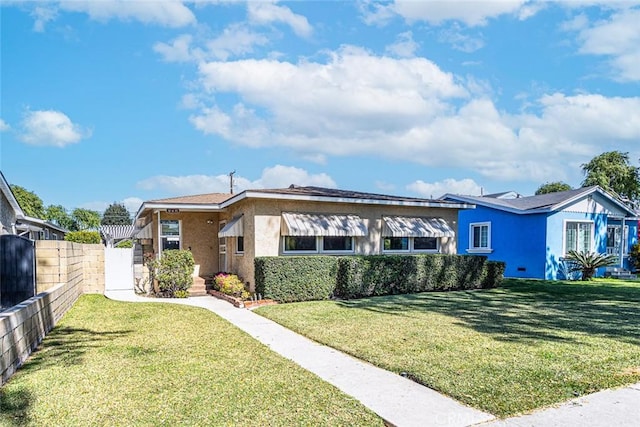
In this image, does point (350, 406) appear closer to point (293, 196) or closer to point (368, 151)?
point (293, 196)

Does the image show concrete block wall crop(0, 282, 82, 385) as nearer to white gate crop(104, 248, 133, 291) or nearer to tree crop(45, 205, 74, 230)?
white gate crop(104, 248, 133, 291)

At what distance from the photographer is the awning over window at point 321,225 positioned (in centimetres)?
1428

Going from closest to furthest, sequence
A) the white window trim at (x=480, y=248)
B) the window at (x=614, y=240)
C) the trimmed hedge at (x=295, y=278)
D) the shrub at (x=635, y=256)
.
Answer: the trimmed hedge at (x=295, y=278) → the shrub at (x=635, y=256) → the white window trim at (x=480, y=248) → the window at (x=614, y=240)

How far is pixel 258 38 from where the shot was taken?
49.6ft

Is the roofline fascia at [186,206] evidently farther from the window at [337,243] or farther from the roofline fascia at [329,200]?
the window at [337,243]

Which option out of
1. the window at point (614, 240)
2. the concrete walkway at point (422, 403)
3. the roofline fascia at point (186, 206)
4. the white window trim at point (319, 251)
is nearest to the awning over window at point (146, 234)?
the roofline fascia at point (186, 206)

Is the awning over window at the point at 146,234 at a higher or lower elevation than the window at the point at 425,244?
higher

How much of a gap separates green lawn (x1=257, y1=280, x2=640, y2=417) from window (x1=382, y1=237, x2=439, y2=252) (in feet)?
10.8

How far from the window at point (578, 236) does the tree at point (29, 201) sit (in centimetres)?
5594

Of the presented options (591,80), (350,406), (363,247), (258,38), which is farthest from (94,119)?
(591,80)

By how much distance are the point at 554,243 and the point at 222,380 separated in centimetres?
2108

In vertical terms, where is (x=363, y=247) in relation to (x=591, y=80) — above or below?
below

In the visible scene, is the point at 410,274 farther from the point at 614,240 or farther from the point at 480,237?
the point at 614,240

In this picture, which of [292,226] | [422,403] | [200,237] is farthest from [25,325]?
[200,237]
